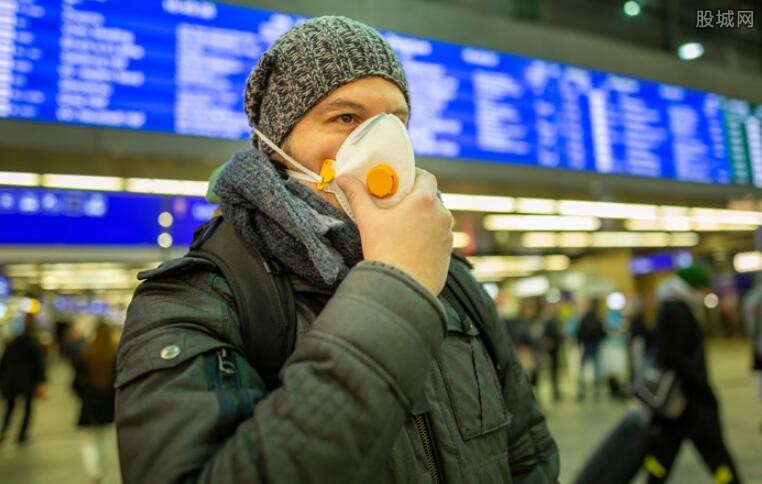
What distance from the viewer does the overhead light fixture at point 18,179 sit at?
2.98 meters

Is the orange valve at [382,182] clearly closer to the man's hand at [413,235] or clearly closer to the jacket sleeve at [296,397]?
the man's hand at [413,235]

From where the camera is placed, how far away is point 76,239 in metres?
3.07

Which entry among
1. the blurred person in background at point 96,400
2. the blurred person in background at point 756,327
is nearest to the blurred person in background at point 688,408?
the blurred person in background at point 756,327

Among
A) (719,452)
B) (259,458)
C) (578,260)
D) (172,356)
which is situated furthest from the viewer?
(578,260)

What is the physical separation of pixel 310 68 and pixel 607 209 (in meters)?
5.71

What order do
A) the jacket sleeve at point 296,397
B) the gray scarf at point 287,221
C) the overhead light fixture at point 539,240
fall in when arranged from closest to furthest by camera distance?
the jacket sleeve at point 296,397 → the gray scarf at point 287,221 → the overhead light fixture at point 539,240

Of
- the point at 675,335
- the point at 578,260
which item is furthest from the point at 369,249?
the point at 578,260

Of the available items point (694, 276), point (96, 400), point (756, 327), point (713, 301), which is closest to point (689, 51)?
point (756, 327)

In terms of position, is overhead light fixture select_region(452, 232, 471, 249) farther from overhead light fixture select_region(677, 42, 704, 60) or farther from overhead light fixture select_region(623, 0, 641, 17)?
overhead light fixture select_region(623, 0, 641, 17)

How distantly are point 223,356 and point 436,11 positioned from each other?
418 cm

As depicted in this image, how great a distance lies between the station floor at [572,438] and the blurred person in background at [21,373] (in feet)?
1.13

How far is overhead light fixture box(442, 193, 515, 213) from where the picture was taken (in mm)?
4823

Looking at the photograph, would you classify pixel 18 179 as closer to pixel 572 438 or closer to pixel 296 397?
pixel 296 397

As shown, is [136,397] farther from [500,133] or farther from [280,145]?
[500,133]
